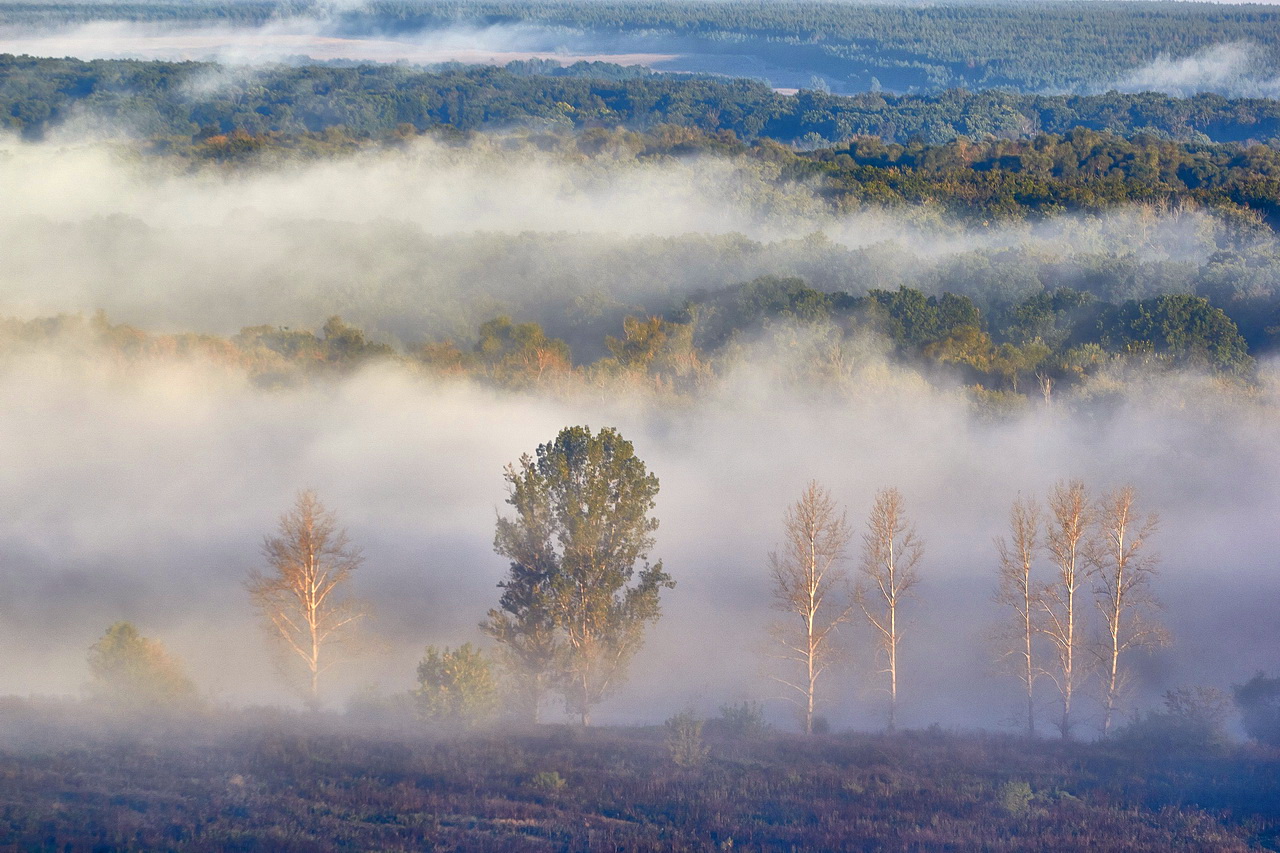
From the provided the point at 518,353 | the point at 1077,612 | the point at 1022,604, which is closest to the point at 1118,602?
the point at 1022,604

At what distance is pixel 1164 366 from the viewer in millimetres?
54000

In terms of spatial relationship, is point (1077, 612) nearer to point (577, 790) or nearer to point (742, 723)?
point (742, 723)

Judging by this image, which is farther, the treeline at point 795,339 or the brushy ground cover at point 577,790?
the treeline at point 795,339

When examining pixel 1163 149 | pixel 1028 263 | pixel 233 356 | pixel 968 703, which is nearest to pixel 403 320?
pixel 233 356

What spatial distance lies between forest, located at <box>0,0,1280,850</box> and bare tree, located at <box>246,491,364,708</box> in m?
0.19

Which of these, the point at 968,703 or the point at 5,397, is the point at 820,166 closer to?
the point at 5,397

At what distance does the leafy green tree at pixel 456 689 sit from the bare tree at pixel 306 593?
3.53 metres

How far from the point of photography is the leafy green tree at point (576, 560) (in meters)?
32.3

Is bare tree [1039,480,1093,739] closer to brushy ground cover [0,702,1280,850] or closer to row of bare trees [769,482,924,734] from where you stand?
brushy ground cover [0,702,1280,850]

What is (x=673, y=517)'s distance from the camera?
5000 centimetres

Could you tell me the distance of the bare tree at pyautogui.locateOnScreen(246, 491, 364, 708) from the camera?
1273 inches

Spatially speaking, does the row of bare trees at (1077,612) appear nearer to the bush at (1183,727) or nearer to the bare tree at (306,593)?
the bush at (1183,727)

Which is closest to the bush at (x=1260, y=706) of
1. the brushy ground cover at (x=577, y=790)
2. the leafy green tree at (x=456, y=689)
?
the brushy ground cover at (x=577, y=790)

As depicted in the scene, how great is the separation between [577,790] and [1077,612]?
804 inches
